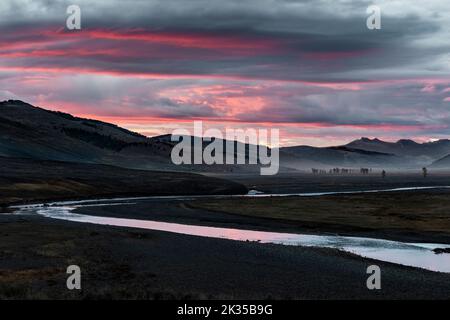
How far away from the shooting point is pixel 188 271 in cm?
3953

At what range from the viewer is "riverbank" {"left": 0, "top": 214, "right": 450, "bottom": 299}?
32688mm

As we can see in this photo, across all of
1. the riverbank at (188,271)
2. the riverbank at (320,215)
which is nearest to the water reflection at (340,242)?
the riverbank at (320,215)

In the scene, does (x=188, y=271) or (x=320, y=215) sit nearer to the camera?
(x=188, y=271)

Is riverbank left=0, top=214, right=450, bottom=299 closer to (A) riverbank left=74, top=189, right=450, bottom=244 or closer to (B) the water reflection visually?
(B) the water reflection

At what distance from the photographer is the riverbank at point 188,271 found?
107 feet

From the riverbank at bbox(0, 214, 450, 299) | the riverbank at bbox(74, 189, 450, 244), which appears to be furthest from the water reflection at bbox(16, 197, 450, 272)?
the riverbank at bbox(0, 214, 450, 299)

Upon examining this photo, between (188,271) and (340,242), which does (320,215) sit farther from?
(188,271)

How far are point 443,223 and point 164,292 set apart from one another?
44.8 metres

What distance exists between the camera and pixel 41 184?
132 m

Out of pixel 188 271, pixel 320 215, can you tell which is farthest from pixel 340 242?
pixel 320 215

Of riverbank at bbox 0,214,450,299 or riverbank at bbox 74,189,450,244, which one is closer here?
riverbank at bbox 0,214,450,299

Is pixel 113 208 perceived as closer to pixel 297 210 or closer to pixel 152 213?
pixel 152 213

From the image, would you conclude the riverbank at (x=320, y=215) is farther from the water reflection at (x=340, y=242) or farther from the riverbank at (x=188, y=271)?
the riverbank at (x=188, y=271)
